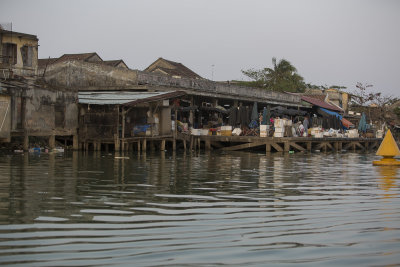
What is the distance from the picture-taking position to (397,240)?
19.6 feet

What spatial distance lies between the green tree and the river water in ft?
133

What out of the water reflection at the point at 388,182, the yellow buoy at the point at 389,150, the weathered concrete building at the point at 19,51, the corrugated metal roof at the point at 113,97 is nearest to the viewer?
the water reflection at the point at 388,182

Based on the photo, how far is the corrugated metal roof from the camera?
944 inches

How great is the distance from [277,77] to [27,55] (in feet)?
101

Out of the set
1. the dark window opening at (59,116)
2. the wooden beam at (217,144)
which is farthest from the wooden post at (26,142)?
the wooden beam at (217,144)

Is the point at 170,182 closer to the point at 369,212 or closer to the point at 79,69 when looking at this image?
the point at 369,212

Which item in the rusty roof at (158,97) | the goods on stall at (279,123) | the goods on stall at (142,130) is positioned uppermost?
the rusty roof at (158,97)

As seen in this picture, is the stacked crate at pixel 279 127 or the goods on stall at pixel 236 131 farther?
the goods on stall at pixel 236 131

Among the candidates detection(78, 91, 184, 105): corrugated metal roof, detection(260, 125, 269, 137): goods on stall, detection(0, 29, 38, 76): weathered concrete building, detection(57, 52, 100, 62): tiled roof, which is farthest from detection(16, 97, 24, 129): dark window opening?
detection(57, 52, 100, 62): tiled roof

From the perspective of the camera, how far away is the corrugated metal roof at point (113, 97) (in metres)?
24.0

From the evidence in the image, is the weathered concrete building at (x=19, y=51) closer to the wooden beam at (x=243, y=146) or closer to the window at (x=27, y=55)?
the window at (x=27, y=55)

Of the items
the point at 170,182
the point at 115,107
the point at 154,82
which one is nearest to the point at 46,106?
the point at 115,107

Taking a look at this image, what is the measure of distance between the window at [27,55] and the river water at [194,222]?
49.5ft

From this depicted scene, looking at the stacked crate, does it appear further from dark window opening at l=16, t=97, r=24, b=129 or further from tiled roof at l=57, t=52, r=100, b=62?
tiled roof at l=57, t=52, r=100, b=62
